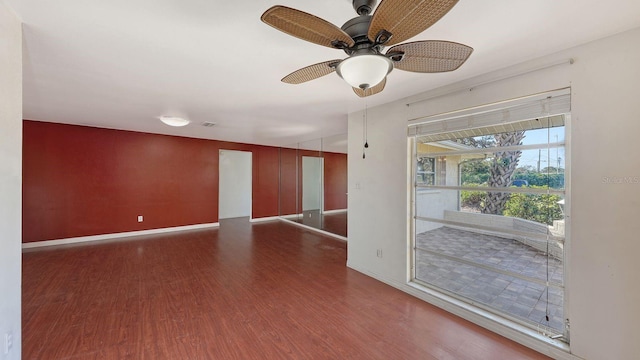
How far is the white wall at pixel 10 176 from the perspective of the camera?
138 centimetres

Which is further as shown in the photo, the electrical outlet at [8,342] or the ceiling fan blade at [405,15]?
the electrical outlet at [8,342]

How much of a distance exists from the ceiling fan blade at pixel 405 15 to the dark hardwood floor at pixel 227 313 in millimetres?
2230

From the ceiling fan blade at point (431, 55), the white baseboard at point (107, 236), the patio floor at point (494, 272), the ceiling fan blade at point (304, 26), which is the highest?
the ceiling fan blade at point (431, 55)

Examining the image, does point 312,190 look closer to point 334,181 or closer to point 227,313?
point 334,181

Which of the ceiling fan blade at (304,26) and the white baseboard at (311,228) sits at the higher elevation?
the ceiling fan blade at (304,26)

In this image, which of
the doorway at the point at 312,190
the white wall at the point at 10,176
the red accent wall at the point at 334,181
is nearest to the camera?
the white wall at the point at 10,176

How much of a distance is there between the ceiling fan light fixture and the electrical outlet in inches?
97.6

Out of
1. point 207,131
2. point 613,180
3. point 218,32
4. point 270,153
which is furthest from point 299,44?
point 270,153

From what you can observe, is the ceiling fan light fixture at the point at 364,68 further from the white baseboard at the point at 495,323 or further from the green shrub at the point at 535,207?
the white baseboard at the point at 495,323

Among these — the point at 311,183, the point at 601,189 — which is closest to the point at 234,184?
the point at 311,183

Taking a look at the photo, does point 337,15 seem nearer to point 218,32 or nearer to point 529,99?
point 218,32

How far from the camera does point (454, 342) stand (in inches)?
83.3

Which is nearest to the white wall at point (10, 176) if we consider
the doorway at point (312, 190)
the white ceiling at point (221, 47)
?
the white ceiling at point (221, 47)

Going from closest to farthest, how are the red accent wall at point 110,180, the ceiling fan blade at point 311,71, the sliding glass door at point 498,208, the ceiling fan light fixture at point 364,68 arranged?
the ceiling fan light fixture at point 364,68, the ceiling fan blade at point 311,71, the sliding glass door at point 498,208, the red accent wall at point 110,180
